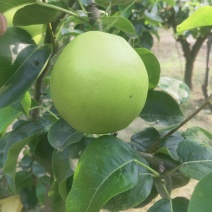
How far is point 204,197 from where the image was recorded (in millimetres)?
547

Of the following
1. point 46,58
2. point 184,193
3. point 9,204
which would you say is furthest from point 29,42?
point 184,193

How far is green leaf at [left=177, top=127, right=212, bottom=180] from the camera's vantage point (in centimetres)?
66

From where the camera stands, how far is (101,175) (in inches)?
23.6

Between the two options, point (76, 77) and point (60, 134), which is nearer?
point (76, 77)

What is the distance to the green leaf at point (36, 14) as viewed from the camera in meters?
0.64

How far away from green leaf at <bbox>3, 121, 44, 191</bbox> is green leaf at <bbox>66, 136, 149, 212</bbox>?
0.97 feet

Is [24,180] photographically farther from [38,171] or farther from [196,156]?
[196,156]

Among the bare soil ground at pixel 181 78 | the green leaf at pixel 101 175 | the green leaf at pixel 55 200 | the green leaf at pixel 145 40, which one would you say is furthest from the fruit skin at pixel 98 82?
the bare soil ground at pixel 181 78

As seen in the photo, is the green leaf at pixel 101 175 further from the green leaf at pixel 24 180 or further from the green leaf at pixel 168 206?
the green leaf at pixel 24 180

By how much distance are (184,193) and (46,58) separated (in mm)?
2139

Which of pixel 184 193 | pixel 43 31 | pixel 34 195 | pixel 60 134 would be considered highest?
pixel 43 31

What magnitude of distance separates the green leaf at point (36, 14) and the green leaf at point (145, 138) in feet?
1.10

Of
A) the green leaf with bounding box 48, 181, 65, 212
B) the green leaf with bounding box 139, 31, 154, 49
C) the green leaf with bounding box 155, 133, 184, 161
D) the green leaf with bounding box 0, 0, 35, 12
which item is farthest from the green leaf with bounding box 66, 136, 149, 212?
the green leaf with bounding box 139, 31, 154, 49

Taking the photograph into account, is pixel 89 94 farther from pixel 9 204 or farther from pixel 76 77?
pixel 9 204
